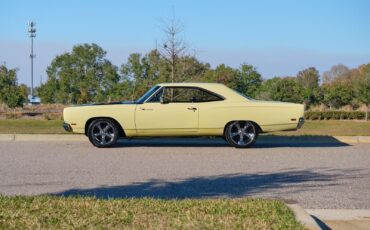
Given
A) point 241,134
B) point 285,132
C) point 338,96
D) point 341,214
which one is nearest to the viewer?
point 341,214

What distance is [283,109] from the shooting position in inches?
473

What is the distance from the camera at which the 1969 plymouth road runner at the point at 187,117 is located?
1198cm

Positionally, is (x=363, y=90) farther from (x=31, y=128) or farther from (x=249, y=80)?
(x=31, y=128)

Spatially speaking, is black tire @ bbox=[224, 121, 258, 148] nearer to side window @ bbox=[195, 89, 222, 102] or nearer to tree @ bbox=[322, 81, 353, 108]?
side window @ bbox=[195, 89, 222, 102]

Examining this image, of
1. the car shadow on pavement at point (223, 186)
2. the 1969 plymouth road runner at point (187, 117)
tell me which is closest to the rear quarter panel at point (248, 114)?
the 1969 plymouth road runner at point (187, 117)

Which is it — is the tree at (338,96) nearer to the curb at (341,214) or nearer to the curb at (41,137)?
the curb at (41,137)

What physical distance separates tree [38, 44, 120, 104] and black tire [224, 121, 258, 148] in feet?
115

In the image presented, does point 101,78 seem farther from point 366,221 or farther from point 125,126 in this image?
point 366,221

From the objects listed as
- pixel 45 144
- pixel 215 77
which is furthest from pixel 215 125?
pixel 215 77

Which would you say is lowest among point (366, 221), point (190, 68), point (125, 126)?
point (366, 221)

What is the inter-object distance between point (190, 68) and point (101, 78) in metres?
25.3

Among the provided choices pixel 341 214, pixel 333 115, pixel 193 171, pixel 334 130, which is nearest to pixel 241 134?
pixel 193 171

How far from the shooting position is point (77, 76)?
163 ft

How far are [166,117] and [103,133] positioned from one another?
1456 millimetres
